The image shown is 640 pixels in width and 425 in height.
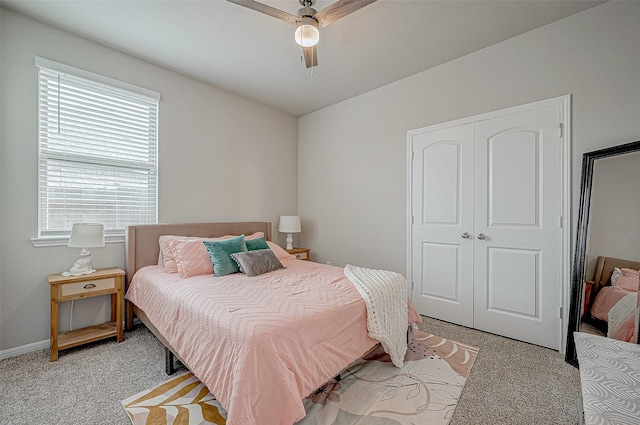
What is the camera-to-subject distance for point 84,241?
238 centimetres

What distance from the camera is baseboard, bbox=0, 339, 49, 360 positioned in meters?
2.29

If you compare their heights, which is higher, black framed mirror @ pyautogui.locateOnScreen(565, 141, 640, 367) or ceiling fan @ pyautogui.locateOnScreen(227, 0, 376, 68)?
ceiling fan @ pyautogui.locateOnScreen(227, 0, 376, 68)

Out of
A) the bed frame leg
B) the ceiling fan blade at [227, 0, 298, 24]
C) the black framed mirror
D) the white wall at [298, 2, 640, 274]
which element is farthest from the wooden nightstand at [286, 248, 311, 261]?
the black framed mirror

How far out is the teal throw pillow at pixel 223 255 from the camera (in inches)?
104

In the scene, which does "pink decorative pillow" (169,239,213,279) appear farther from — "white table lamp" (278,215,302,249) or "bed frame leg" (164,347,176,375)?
"white table lamp" (278,215,302,249)

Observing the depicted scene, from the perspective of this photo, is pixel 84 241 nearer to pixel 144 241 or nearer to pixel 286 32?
pixel 144 241

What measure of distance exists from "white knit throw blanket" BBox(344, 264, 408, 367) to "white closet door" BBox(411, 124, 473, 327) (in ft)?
3.50

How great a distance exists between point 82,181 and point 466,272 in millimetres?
4013

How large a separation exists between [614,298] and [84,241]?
4.16 meters

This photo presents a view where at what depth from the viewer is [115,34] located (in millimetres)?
2602

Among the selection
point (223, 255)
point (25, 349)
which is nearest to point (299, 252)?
point (223, 255)

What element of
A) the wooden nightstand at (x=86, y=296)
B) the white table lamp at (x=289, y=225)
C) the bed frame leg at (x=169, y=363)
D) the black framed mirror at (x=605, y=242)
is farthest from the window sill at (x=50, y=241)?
the black framed mirror at (x=605, y=242)

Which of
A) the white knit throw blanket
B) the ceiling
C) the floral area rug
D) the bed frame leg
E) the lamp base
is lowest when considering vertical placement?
the floral area rug

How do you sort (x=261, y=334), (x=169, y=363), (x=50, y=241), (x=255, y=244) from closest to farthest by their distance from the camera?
(x=261, y=334) → (x=169, y=363) → (x=50, y=241) → (x=255, y=244)
